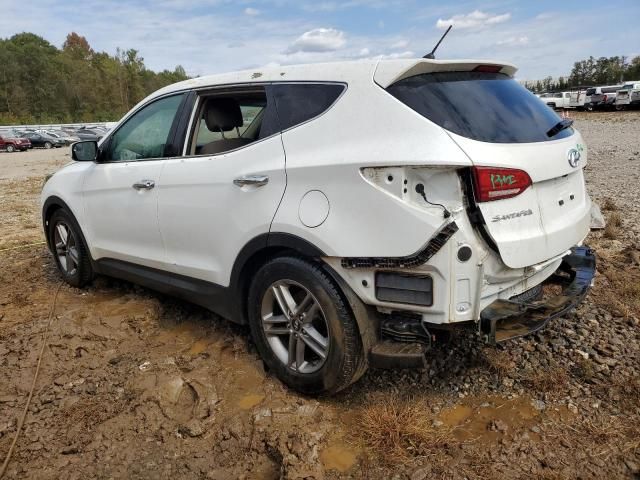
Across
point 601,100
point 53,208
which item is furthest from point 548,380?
point 601,100

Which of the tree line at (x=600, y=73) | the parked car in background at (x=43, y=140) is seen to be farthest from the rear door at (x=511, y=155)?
the tree line at (x=600, y=73)

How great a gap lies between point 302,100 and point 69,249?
3293 mm

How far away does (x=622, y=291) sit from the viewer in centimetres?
428

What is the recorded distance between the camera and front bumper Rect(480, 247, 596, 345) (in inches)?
103

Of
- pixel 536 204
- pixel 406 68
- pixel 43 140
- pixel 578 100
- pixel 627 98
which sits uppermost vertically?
pixel 406 68

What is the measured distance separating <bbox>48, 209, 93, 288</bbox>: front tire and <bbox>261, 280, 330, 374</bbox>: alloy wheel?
2542 millimetres

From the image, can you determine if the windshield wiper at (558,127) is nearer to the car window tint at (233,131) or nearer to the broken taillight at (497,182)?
the broken taillight at (497,182)

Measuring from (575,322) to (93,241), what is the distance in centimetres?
402

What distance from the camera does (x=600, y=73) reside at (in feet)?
222

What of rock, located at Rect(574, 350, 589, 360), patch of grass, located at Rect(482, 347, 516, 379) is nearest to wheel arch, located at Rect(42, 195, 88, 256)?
patch of grass, located at Rect(482, 347, 516, 379)

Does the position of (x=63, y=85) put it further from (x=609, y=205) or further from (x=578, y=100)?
(x=609, y=205)

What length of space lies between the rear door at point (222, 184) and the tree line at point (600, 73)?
212 ft

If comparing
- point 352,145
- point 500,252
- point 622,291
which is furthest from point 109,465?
point 622,291

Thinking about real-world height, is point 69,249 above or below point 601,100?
above
